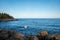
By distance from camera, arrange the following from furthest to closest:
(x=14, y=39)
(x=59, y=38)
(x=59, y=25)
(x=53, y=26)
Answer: (x=53, y=26) < (x=59, y=25) < (x=59, y=38) < (x=14, y=39)

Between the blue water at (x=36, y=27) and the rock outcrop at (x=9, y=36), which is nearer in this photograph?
the rock outcrop at (x=9, y=36)

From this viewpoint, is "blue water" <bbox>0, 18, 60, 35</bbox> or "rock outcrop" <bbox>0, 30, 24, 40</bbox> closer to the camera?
"rock outcrop" <bbox>0, 30, 24, 40</bbox>

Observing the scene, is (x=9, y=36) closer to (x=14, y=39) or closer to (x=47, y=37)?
(x=14, y=39)

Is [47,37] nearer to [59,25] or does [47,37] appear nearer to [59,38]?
[59,38]

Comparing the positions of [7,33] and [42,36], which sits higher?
[7,33]

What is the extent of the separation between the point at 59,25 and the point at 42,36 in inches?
33.5

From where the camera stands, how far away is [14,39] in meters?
2.26

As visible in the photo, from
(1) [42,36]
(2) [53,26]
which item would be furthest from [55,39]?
(2) [53,26]

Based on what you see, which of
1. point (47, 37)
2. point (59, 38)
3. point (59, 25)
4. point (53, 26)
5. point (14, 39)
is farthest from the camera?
point (53, 26)

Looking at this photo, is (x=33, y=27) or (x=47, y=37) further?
(x=33, y=27)

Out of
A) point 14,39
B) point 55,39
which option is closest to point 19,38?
point 14,39

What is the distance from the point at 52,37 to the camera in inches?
125

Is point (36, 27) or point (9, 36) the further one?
point (36, 27)

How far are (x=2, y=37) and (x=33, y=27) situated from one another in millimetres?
2267
